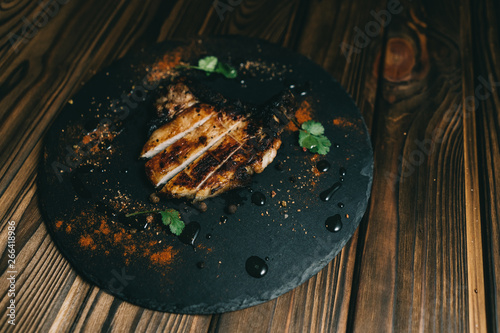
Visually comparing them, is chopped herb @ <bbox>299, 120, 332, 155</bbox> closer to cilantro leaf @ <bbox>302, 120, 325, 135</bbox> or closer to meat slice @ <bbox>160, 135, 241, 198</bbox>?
cilantro leaf @ <bbox>302, 120, 325, 135</bbox>

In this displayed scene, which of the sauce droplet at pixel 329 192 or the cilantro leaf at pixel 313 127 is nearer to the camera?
the sauce droplet at pixel 329 192

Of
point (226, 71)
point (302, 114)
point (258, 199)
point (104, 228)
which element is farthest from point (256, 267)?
point (226, 71)

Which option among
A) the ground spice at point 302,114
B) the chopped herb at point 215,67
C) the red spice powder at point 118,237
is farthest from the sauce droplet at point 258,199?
the chopped herb at point 215,67

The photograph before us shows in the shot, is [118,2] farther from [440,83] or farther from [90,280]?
[440,83]

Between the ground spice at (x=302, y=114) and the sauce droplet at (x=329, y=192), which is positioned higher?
the ground spice at (x=302, y=114)

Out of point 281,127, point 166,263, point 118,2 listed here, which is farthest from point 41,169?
point 118,2

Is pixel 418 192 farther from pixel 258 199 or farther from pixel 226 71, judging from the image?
pixel 226 71

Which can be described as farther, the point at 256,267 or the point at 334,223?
the point at 334,223

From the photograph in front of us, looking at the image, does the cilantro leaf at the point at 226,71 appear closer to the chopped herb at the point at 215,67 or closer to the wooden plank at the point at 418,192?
the chopped herb at the point at 215,67
